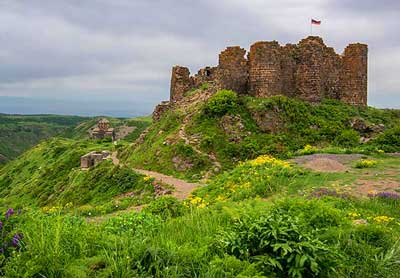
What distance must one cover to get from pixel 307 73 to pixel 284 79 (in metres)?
1.46

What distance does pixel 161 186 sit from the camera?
65.4ft

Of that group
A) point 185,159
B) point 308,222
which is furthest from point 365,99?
point 308,222

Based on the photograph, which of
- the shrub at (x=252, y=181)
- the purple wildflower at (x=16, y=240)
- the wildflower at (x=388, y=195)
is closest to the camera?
the purple wildflower at (x=16, y=240)

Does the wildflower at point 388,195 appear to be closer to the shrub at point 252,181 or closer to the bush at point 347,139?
the shrub at point 252,181

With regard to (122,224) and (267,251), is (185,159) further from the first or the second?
(267,251)

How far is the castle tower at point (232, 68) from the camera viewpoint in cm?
2628

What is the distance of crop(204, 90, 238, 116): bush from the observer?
25.2 metres

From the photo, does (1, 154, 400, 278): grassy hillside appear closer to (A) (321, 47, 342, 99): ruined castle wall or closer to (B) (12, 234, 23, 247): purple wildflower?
(B) (12, 234, 23, 247): purple wildflower

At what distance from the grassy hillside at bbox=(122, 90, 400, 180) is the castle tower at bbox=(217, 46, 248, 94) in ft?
3.84

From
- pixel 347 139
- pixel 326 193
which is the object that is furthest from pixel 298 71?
pixel 326 193

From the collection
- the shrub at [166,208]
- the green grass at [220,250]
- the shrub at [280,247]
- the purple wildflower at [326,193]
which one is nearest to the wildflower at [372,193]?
the purple wildflower at [326,193]

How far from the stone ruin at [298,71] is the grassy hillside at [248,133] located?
1036 millimetres

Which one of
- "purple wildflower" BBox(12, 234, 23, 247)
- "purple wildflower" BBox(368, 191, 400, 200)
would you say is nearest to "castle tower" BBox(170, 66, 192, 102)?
"purple wildflower" BBox(368, 191, 400, 200)

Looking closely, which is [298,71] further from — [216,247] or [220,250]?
[220,250]
